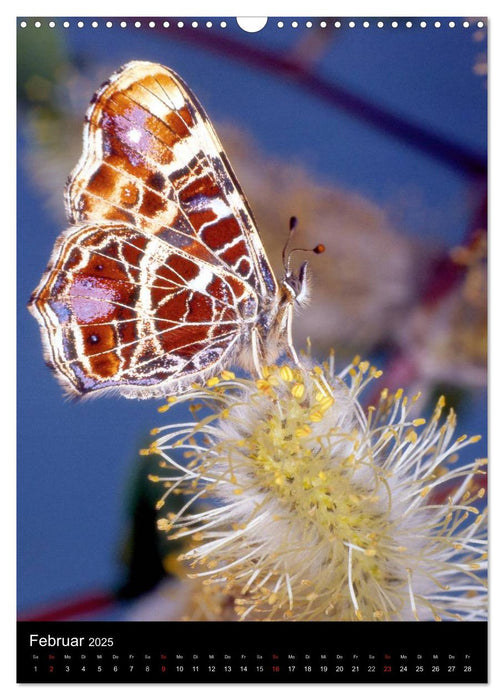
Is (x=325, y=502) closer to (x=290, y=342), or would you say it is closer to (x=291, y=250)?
(x=290, y=342)

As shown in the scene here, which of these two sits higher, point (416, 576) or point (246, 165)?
point (246, 165)

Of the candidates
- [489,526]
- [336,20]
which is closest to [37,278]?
[336,20]

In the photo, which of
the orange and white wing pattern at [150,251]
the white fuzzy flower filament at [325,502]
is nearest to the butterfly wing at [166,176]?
the orange and white wing pattern at [150,251]

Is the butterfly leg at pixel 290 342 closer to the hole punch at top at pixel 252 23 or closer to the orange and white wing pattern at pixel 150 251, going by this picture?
the orange and white wing pattern at pixel 150 251

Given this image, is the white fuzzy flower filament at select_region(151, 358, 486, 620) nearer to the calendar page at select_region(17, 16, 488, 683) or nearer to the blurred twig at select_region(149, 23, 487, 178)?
the calendar page at select_region(17, 16, 488, 683)

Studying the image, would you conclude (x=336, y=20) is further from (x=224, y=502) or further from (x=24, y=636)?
(x=24, y=636)

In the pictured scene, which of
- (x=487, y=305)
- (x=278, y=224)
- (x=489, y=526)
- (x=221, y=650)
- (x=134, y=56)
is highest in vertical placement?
(x=134, y=56)
